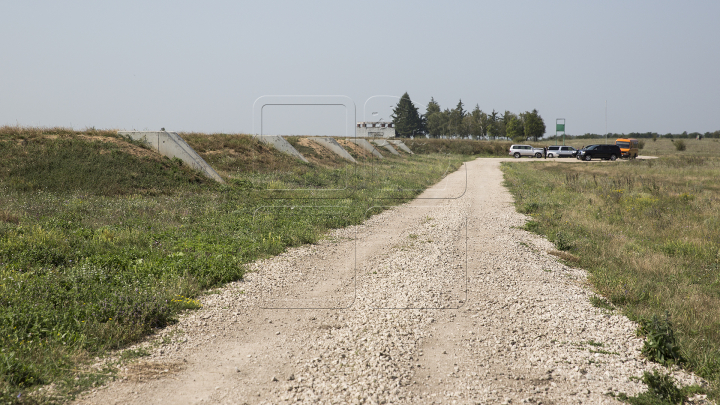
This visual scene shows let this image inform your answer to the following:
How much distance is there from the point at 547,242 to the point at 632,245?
6.15 ft

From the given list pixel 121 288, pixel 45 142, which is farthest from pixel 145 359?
pixel 45 142

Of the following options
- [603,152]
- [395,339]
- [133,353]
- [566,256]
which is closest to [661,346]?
[395,339]

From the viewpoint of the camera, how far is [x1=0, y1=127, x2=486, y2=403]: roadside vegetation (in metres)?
4.95

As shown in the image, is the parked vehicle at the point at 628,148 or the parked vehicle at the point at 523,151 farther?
the parked vehicle at the point at 523,151

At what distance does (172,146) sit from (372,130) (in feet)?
55.6

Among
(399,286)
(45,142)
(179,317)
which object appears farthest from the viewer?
(45,142)

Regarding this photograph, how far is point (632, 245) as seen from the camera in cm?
1041

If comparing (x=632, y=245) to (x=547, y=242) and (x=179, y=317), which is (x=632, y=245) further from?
(x=179, y=317)

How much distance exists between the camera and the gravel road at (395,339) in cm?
413

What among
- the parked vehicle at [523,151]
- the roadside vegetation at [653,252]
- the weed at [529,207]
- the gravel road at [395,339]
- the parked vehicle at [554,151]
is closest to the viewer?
the gravel road at [395,339]

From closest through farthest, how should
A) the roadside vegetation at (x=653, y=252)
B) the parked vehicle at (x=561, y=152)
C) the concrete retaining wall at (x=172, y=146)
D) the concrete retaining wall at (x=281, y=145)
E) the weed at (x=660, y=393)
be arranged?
the weed at (x=660, y=393)
the roadside vegetation at (x=653, y=252)
the concrete retaining wall at (x=172, y=146)
the concrete retaining wall at (x=281, y=145)
the parked vehicle at (x=561, y=152)

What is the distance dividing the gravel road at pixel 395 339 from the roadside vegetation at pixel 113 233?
1.91 feet

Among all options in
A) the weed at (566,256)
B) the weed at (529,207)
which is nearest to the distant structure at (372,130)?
the weed at (566,256)

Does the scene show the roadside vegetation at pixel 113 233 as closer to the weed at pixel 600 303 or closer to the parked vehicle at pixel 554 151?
the weed at pixel 600 303
